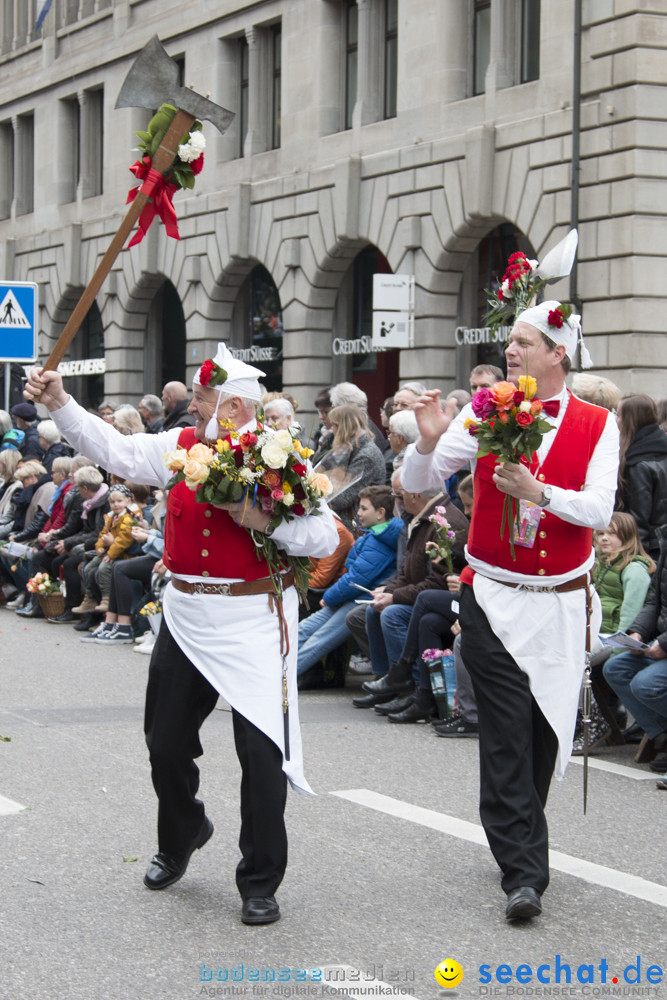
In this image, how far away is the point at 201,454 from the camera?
208 inches

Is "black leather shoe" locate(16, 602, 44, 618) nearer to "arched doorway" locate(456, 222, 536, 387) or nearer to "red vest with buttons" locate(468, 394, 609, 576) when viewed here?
"arched doorway" locate(456, 222, 536, 387)

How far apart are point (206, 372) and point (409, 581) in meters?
4.51

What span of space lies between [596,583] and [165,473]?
375 cm

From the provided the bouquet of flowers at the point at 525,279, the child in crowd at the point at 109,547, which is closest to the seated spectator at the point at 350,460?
the child in crowd at the point at 109,547

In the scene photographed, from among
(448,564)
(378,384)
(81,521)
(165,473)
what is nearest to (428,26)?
(378,384)

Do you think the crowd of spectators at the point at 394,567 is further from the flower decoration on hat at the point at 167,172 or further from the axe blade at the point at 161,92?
the axe blade at the point at 161,92

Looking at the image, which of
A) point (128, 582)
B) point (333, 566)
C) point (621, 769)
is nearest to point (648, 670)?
point (621, 769)

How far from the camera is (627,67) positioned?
17.7 m

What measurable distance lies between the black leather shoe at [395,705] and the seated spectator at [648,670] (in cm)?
174

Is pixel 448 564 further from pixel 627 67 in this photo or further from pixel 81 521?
pixel 627 67

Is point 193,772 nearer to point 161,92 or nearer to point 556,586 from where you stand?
point 556,586

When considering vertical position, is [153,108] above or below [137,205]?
above

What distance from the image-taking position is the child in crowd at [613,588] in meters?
8.47

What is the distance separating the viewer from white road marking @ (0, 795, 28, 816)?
675 cm
